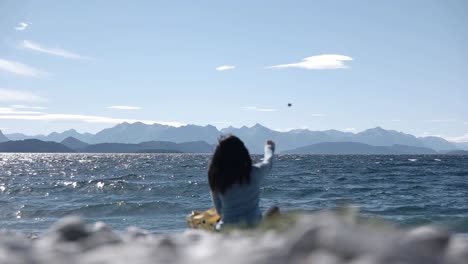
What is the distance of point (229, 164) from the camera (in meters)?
6.26

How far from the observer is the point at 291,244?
2.73 metres

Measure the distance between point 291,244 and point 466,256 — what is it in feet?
3.54

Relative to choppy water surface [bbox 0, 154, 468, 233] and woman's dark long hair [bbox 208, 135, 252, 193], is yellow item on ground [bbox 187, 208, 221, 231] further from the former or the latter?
choppy water surface [bbox 0, 154, 468, 233]

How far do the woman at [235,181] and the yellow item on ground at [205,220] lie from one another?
0.27 m

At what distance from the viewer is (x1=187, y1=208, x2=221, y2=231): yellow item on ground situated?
21.9 ft

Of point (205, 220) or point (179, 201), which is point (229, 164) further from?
point (179, 201)

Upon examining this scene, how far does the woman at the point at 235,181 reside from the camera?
6.25m

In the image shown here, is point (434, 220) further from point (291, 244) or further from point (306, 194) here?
point (291, 244)

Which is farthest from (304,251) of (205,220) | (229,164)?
(205,220)

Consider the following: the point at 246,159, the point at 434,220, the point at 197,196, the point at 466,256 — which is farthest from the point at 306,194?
the point at 466,256

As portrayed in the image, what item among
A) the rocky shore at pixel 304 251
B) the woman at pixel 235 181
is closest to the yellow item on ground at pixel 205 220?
the woman at pixel 235 181

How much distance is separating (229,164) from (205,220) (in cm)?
96

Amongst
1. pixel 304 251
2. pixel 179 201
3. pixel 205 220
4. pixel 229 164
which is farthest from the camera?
pixel 179 201

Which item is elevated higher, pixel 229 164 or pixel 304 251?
pixel 229 164
